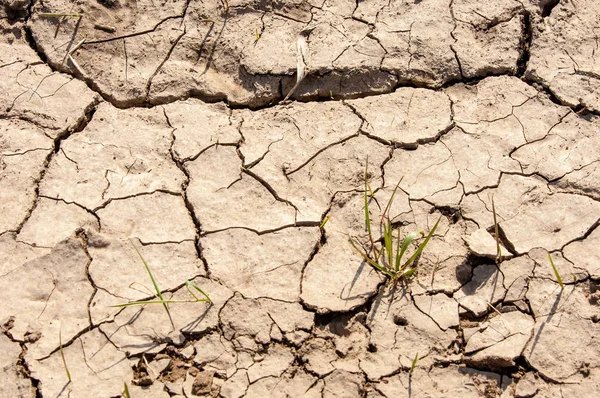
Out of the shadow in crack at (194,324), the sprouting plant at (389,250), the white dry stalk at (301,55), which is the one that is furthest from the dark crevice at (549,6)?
the shadow in crack at (194,324)

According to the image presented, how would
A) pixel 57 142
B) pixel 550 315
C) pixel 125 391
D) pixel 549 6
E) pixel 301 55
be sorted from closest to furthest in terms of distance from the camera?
pixel 125 391
pixel 550 315
pixel 57 142
pixel 301 55
pixel 549 6

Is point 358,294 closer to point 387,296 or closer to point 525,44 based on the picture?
point 387,296

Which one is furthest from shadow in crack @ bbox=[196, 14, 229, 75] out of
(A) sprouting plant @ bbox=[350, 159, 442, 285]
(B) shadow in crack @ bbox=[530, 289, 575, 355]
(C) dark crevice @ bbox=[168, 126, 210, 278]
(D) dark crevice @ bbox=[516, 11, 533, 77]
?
(B) shadow in crack @ bbox=[530, 289, 575, 355]

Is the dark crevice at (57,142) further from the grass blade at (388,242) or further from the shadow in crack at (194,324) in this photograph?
the grass blade at (388,242)

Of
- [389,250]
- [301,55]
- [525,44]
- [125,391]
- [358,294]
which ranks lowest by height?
[125,391]

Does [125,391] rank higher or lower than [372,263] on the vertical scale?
lower

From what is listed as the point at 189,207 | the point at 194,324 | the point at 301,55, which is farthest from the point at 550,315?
the point at 301,55

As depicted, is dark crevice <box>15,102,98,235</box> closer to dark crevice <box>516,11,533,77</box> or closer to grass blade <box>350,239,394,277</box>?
grass blade <box>350,239,394,277</box>
